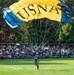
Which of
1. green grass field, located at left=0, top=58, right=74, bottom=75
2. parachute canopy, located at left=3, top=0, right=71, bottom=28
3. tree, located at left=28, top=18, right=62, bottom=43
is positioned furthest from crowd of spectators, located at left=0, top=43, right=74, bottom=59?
parachute canopy, located at left=3, top=0, right=71, bottom=28

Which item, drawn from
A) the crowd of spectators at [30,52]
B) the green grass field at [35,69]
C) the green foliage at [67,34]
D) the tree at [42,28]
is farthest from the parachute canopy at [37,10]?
the green foliage at [67,34]

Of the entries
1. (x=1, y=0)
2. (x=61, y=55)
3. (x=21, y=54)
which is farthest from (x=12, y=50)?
(x=1, y=0)

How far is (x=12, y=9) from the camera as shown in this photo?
2462cm

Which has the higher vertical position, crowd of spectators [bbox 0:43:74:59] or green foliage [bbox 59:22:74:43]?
green foliage [bbox 59:22:74:43]

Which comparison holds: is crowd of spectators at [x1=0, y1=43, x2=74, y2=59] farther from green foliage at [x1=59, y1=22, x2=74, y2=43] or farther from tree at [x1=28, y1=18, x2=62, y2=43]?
green foliage at [x1=59, y1=22, x2=74, y2=43]

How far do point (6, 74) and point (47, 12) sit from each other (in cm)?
490

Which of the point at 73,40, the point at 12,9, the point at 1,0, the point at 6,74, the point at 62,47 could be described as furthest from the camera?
the point at 1,0

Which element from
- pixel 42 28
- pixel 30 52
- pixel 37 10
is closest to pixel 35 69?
pixel 37 10

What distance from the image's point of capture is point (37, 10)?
24844mm

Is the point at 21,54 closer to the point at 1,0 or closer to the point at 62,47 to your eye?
the point at 62,47

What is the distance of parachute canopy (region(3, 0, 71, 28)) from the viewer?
24609mm

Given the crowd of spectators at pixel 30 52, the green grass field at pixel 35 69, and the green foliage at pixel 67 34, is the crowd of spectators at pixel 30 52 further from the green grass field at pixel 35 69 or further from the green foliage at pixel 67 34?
the green grass field at pixel 35 69

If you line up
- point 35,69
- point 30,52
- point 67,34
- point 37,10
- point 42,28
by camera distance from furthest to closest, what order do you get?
point 67,34 < point 42,28 < point 30,52 < point 35,69 < point 37,10

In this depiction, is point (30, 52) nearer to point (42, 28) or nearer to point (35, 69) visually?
point (42, 28)
